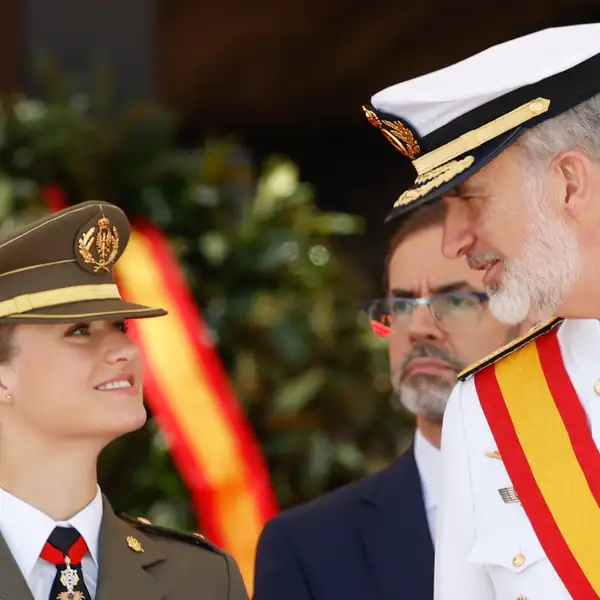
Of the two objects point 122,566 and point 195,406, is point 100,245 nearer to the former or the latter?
point 122,566

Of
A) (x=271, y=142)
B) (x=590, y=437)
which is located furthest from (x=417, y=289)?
(x=271, y=142)

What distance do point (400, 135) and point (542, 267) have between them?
254mm

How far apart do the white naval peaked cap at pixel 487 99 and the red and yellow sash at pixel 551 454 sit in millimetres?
Result: 270

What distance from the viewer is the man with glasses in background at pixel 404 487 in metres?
2.21

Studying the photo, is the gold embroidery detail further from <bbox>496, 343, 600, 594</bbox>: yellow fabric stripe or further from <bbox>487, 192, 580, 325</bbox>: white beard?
<bbox>496, 343, 600, 594</bbox>: yellow fabric stripe

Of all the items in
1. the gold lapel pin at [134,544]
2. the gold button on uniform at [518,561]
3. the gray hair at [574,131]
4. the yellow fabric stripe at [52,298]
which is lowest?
the gold button on uniform at [518,561]

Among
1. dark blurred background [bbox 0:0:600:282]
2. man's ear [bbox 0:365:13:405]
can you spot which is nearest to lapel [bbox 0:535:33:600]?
man's ear [bbox 0:365:13:405]

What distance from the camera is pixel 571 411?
163 centimetres

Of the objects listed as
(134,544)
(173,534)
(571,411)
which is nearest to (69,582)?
(134,544)

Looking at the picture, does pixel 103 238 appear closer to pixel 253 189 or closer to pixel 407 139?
pixel 407 139

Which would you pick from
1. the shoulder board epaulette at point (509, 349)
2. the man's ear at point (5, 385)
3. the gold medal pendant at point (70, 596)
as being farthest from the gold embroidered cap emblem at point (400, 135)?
the gold medal pendant at point (70, 596)

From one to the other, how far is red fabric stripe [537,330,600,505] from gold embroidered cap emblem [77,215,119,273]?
0.67m

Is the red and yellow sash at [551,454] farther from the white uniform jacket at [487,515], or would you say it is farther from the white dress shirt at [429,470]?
the white dress shirt at [429,470]

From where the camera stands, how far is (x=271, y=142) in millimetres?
5488
